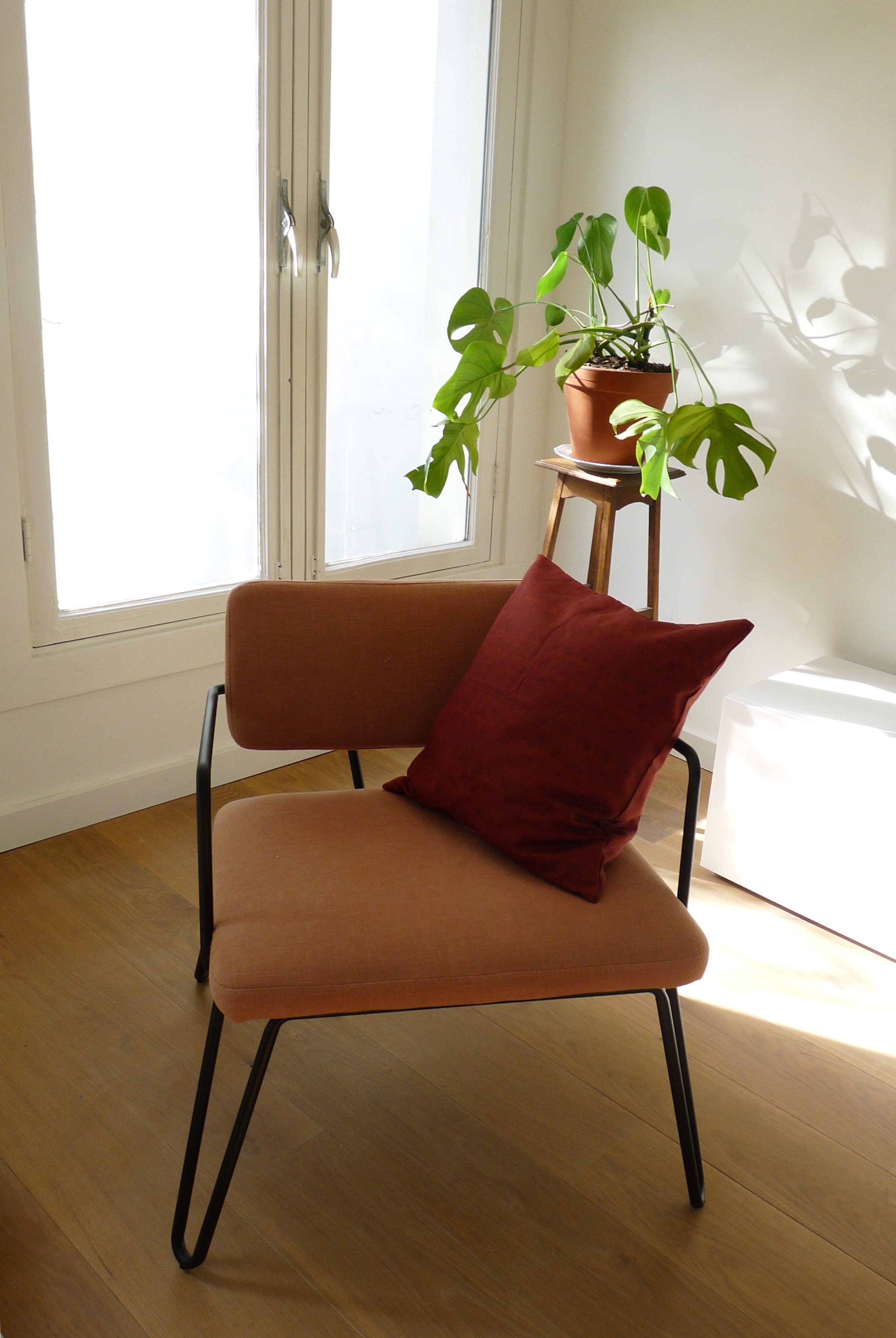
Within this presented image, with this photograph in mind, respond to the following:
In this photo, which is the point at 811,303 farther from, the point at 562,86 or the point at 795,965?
the point at 795,965

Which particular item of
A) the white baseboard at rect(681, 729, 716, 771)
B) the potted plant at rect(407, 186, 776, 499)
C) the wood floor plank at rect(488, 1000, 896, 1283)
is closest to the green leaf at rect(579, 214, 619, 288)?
the potted plant at rect(407, 186, 776, 499)

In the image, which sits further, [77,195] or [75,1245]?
[77,195]

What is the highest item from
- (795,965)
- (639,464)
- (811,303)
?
(811,303)

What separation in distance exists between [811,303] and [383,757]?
1460 mm

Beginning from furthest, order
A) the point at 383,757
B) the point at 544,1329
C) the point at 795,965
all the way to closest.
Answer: the point at 383,757, the point at 795,965, the point at 544,1329

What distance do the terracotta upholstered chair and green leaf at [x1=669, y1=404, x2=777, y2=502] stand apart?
0.52 m

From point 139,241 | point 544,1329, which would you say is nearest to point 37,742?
point 139,241

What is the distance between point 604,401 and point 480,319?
31 centimetres

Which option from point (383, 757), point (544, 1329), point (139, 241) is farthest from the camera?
point (383, 757)

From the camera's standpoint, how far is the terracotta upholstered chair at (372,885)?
1.28m

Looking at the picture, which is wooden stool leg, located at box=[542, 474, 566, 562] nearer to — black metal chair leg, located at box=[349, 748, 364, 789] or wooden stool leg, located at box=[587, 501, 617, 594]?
wooden stool leg, located at box=[587, 501, 617, 594]

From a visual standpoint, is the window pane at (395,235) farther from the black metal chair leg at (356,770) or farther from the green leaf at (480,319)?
the black metal chair leg at (356,770)

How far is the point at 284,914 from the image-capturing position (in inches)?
52.5

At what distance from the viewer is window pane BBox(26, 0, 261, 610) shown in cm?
203
